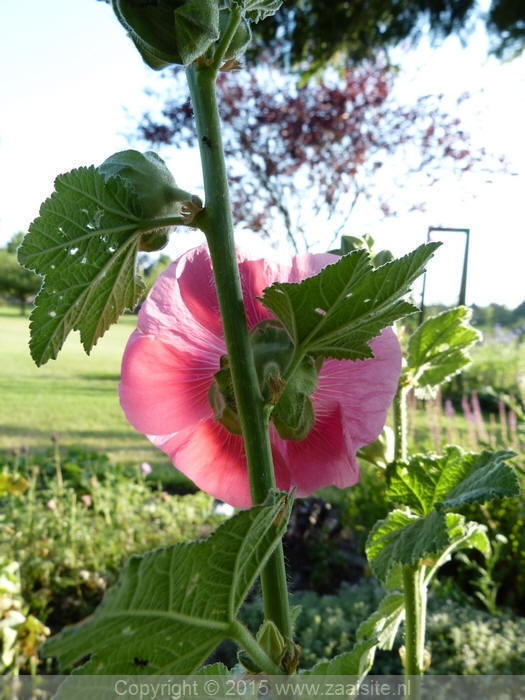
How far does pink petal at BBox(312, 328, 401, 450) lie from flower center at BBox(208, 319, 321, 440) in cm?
3

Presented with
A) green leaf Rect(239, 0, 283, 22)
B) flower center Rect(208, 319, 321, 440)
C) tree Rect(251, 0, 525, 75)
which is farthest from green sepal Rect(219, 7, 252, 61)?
tree Rect(251, 0, 525, 75)

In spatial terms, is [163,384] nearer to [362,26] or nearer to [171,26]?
[171,26]

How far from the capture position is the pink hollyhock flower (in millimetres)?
339

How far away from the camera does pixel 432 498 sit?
19.4 inches

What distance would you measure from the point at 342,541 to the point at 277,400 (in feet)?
9.86

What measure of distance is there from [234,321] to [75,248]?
0.09 m

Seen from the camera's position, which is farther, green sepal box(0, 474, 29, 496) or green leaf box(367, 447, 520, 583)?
green sepal box(0, 474, 29, 496)

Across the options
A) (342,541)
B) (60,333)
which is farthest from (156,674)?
(342,541)

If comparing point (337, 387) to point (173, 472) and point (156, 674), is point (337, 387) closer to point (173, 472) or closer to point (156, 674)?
point (156, 674)

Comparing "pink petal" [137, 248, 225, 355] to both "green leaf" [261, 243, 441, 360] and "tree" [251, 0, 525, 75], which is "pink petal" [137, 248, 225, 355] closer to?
"green leaf" [261, 243, 441, 360]

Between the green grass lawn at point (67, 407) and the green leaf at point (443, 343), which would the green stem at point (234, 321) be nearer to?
the green leaf at point (443, 343)

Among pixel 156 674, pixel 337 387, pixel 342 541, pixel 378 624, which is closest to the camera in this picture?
pixel 156 674

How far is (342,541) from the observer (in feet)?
10.2

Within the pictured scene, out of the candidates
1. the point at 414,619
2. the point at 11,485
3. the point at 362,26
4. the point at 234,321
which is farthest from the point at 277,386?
the point at 362,26
